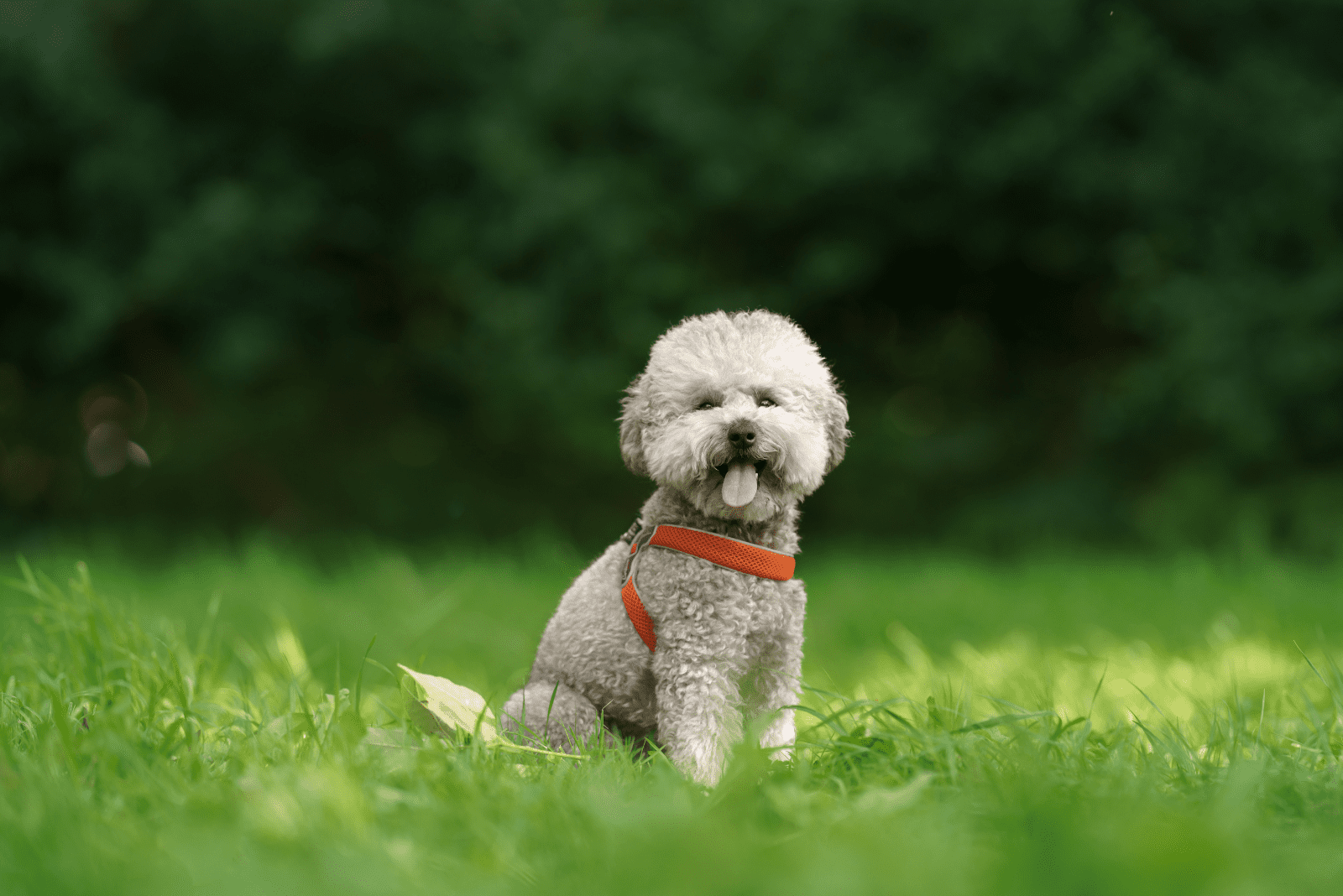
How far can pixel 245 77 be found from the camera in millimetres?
9172

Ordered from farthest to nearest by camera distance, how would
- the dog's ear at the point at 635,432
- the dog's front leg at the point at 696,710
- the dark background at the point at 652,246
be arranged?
the dark background at the point at 652,246
the dog's ear at the point at 635,432
the dog's front leg at the point at 696,710

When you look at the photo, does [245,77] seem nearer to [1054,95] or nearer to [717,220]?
[717,220]

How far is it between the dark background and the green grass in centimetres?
460

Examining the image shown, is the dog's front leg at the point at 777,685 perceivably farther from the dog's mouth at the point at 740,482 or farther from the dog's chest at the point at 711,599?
the dog's mouth at the point at 740,482

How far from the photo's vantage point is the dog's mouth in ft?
7.43

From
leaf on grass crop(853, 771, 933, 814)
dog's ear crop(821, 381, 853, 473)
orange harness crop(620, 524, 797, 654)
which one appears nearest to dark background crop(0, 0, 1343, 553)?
dog's ear crop(821, 381, 853, 473)

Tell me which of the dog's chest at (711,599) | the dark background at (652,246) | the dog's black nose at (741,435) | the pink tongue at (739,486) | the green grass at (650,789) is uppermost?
the dark background at (652,246)

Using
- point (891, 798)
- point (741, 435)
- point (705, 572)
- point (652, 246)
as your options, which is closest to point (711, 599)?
point (705, 572)

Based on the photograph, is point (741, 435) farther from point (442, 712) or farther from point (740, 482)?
point (442, 712)

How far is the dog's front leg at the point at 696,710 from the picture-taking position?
7.32 feet

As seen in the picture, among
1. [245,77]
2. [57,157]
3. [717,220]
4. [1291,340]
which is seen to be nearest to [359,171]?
[245,77]

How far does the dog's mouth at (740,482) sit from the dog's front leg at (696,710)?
1.15 feet

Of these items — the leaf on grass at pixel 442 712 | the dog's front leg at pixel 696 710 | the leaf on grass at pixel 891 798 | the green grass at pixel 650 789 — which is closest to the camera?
the green grass at pixel 650 789

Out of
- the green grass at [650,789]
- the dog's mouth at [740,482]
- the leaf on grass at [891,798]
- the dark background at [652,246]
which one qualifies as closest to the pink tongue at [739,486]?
the dog's mouth at [740,482]
